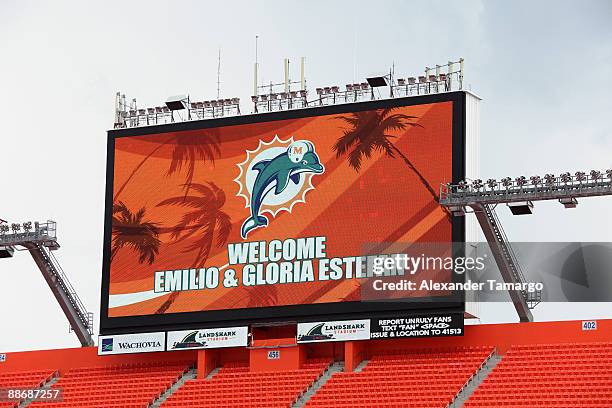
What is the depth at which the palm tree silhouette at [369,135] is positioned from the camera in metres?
39.0

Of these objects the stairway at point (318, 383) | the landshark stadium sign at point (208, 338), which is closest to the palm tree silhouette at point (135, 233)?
the landshark stadium sign at point (208, 338)

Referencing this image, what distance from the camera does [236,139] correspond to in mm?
41094

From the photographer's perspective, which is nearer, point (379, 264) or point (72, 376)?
point (379, 264)

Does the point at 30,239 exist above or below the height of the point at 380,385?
above

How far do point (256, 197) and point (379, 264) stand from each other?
3.78 m

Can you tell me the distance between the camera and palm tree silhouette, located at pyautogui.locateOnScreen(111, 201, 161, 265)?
136 ft

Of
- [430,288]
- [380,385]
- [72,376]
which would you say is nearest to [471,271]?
[430,288]

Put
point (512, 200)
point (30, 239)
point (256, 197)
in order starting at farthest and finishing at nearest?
1. point (30, 239)
2. point (256, 197)
3. point (512, 200)

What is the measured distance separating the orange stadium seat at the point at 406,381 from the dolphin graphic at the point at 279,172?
4.20m

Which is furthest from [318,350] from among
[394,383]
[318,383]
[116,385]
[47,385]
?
[47,385]

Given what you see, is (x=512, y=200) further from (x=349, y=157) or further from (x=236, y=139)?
(x=236, y=139)

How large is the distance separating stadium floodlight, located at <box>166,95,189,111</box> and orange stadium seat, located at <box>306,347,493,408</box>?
26.1 feet

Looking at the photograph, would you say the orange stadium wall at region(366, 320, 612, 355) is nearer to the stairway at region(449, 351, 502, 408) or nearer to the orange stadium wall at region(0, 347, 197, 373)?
the stairway at region(449, 351, 502, 408)

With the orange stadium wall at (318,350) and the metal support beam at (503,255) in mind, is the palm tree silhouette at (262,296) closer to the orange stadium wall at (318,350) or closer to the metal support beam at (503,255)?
the orange stadium wall at (318,350)
